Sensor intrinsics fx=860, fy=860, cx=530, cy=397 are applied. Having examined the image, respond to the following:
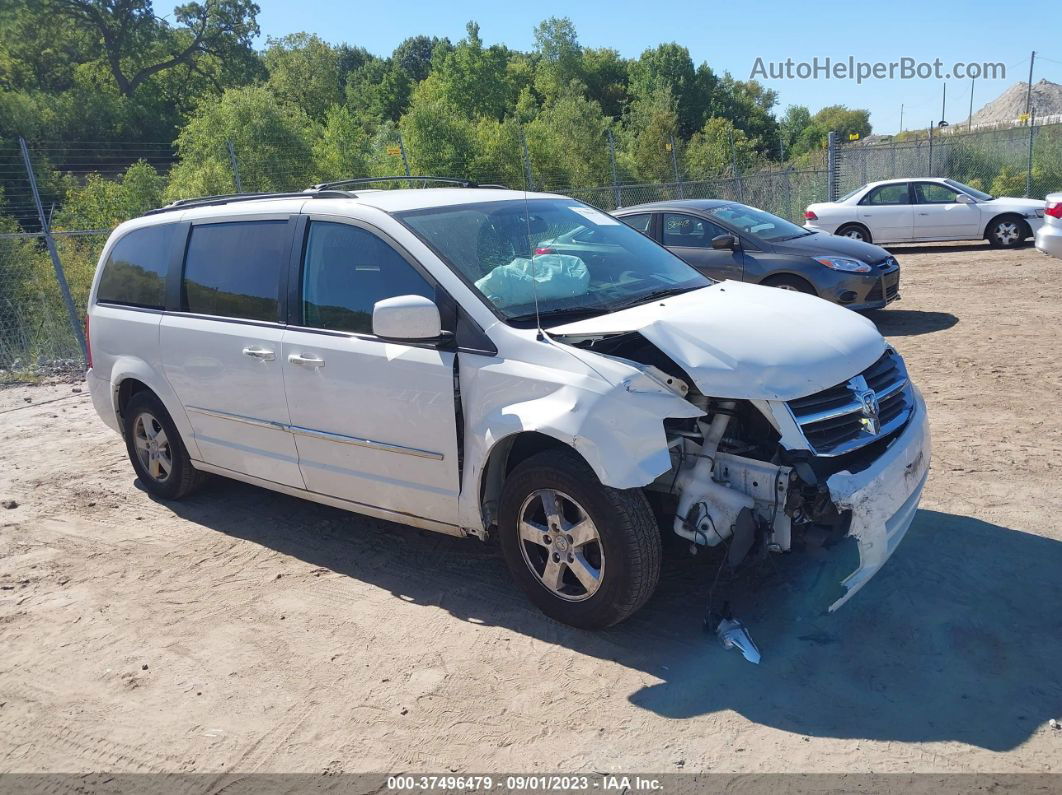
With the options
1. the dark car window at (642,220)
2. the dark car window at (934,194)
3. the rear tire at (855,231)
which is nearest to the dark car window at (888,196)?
the dark car window at (934,194)

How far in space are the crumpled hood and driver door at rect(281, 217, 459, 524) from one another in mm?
748

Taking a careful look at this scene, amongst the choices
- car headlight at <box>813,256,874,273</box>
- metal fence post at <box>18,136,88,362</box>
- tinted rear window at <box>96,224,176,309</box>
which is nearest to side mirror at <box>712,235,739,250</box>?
car headlight at <box>813,256,874,273</box>

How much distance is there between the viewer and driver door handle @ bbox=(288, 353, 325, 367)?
443 cm

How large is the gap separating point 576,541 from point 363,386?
4.43 ft

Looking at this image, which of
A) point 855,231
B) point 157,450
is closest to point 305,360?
point 157,450

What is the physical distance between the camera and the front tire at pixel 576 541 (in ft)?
11.6

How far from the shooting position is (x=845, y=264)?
9.69 m

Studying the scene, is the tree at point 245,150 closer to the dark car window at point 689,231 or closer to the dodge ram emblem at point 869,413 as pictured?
the dark car window at point 689,231

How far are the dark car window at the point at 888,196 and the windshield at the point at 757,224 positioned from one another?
22.4 ft

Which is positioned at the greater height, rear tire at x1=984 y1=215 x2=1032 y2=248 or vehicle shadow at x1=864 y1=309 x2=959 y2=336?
rear tire at x1=984 y1=215 x2=1032 y2=248

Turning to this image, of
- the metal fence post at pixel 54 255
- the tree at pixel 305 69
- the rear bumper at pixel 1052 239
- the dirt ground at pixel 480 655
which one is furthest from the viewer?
the tree at pixel 305 69

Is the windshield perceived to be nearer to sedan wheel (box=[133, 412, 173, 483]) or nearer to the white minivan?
the white minivan

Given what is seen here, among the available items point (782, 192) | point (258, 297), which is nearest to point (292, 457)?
point (258, 297)

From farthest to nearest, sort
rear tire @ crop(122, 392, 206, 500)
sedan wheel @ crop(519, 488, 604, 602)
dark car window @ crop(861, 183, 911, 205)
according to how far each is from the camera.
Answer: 1. dark car window @ crop(861, 183, 911, 205)
2. rear tire @ crop(122, 392, 206, 500)
3. sedan wheel @ crop(519, 488, 604, 602)
